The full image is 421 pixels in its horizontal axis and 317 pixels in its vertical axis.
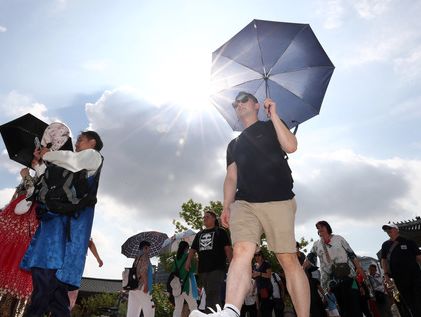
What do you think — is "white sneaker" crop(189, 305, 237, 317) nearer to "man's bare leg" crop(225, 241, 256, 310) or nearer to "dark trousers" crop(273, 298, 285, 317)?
"man's bare leg" crop(225, 241, 256, 310)

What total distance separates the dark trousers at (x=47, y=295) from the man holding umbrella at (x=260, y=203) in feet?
4.93

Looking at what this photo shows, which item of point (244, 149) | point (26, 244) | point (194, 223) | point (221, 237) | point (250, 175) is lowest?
point (26, 244)

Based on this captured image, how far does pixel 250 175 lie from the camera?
3537 mm

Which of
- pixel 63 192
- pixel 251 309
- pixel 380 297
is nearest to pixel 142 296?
pixel 251 309

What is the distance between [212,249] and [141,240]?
5.52m

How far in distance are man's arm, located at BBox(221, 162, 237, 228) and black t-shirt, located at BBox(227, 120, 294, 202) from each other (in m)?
0.10

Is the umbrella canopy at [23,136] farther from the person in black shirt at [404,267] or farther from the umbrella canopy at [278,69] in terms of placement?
the person in black shirt at [404,267]

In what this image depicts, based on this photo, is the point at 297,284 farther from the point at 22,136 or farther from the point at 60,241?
the point at 22,136

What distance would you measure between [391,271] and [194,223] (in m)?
22.3

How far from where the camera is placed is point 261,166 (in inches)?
139

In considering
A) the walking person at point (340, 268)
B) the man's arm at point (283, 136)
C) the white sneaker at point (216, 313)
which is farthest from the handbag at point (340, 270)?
the white sneaker at point (216, 313)

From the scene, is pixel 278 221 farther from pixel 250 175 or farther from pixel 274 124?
pixel 274 124

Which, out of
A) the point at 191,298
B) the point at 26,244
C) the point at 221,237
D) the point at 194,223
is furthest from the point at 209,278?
A: the point at 194,223

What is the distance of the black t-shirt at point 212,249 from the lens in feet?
22.5
